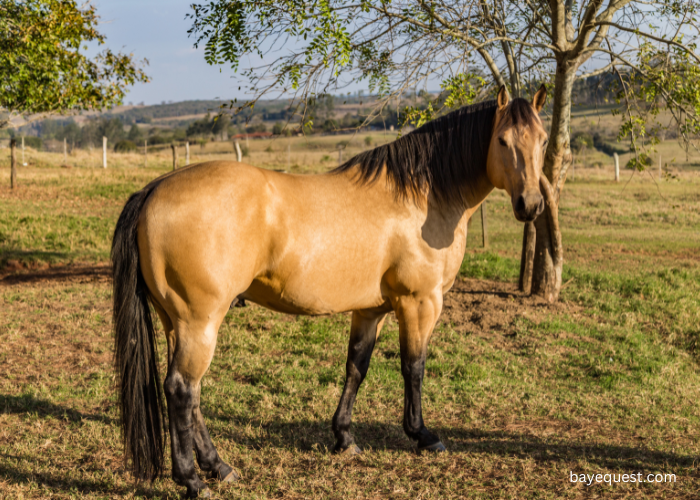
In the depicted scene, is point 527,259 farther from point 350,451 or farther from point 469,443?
point 350,451

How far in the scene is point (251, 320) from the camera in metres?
7.42

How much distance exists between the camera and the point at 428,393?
207 inches

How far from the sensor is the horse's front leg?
3.87 m

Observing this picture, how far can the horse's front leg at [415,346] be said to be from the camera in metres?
3.87

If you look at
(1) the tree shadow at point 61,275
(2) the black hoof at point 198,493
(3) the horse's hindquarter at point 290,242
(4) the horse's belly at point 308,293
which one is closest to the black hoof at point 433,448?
(3) the horse's hindquarter at point 290,242

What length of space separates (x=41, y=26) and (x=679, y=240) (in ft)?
46.3

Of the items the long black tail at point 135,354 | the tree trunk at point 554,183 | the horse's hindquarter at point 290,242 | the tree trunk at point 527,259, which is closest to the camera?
the horse's hindquarter at point 290,242

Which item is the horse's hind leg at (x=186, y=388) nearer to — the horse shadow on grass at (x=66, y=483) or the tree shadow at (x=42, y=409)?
the horse shadow on grass at (x=66, y=483)

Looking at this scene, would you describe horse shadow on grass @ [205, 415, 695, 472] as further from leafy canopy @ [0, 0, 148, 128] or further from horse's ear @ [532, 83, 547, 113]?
leafy canopy @ [0, 0, 148, 128]

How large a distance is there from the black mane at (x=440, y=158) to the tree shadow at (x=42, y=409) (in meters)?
2.85

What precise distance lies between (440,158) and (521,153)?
64 cm

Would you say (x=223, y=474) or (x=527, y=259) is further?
(x=527, y=259)

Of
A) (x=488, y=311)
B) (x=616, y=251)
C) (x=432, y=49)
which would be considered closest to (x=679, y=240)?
(x=616, y=251)

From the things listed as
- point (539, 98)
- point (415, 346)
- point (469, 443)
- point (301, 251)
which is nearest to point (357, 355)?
point (415, 346)
